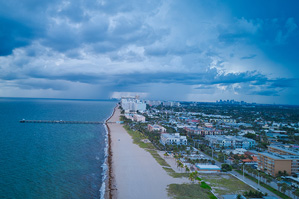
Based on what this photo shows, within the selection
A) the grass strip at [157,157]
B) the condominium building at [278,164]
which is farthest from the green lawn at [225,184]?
the condominium building at [278,164]

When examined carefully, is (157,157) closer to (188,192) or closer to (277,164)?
(188,192)

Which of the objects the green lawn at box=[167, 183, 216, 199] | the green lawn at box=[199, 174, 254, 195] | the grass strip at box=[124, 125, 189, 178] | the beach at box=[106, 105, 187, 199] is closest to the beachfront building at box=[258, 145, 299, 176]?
the green lawn at box=[199, 174, 254, 195]

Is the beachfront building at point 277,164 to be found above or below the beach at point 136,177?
above

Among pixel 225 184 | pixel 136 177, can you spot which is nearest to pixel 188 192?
pixel 225 184

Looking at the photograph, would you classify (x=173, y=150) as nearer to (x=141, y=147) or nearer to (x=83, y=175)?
(x=141, y=147)

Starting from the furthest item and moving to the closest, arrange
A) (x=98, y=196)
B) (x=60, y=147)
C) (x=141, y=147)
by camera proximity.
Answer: (x=141, y=147), (x=60, y=147), (x=98, y=196)

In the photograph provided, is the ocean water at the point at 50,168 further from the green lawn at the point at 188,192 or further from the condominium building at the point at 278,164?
the condominium building at the point at 278,164

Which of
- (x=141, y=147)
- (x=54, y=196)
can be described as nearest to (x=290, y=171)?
(x=141, y=147)
